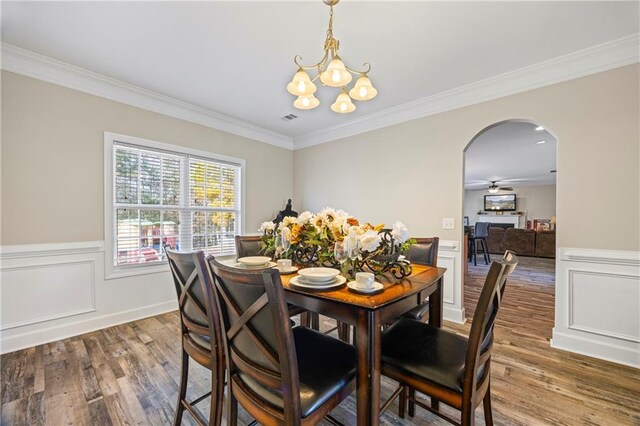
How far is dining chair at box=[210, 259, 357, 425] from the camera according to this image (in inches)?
36.5

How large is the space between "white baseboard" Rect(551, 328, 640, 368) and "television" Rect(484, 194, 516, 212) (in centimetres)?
979

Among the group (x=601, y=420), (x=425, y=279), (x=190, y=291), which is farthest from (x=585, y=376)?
(x=190, y=291)

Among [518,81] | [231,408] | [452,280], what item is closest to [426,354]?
[231,408]

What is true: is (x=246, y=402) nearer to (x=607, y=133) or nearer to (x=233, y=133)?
(x=607, y=133)

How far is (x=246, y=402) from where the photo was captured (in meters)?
1.10

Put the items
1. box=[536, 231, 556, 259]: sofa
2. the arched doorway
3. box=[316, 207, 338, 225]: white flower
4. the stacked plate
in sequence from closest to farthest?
the stacked plate → box=[316, 207, 338, 225]: white flower → the arched doorway → box=[536, 231, 556, 259]: sofa

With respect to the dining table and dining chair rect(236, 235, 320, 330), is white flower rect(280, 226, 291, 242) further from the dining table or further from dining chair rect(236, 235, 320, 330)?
dining chair rect(236, 235, 320, 330)

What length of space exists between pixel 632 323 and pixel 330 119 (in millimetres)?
3731

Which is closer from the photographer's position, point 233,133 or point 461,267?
point 461,267

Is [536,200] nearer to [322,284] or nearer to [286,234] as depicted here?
[286,234]

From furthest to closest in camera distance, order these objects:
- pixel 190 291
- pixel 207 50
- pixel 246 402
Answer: pixel 207 50 → pixel 190 291 → pixel 246 402

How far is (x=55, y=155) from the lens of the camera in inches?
102

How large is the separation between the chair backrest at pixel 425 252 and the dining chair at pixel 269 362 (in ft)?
4.16

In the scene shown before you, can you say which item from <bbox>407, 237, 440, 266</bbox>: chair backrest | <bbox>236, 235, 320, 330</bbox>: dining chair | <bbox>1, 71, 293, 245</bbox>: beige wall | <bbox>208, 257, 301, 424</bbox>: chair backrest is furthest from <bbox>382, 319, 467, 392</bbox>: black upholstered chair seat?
<bbox>1, 71, 293, 245</bbox>: beige wall
